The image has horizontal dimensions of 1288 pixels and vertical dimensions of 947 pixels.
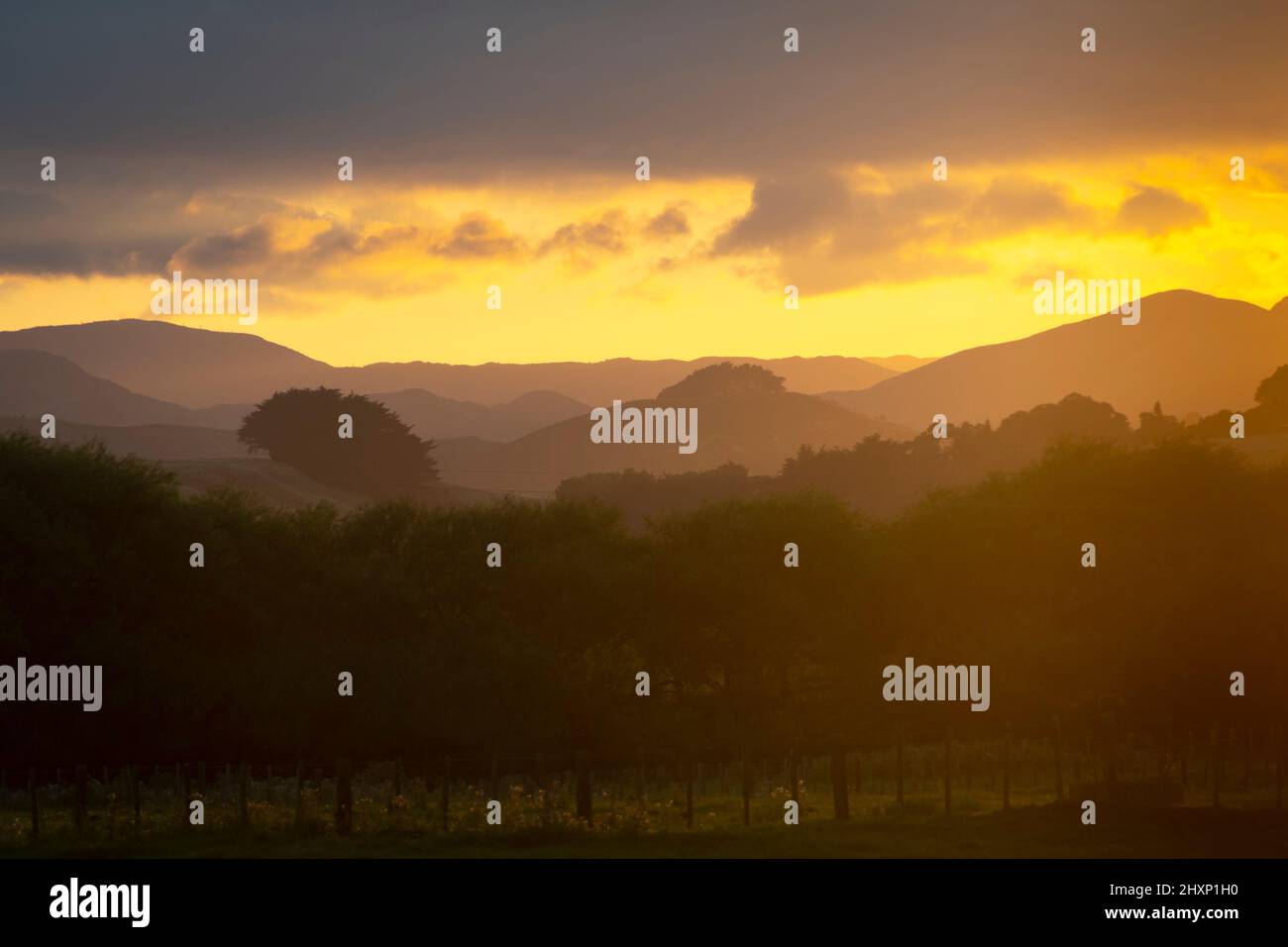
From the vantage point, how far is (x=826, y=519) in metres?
93.1

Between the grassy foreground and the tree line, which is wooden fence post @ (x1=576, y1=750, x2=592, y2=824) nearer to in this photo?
the grassy foreground

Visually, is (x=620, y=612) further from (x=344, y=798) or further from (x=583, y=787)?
(x=344, y=798)

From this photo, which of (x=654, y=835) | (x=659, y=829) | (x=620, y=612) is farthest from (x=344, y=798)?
(x=620, y=612)

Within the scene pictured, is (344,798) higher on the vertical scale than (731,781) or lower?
higher

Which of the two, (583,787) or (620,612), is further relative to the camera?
(620,612)

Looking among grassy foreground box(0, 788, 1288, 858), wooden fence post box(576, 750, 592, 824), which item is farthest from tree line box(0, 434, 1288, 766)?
wooden fence post box(576, 750, 592, 824)

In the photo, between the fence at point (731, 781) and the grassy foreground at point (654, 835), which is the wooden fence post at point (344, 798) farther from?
the grassy foreground at point (654, 835)

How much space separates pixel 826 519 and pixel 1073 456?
19.9 metres

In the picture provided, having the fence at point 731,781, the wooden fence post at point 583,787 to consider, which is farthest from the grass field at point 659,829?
the wooden fence post at point 583,787

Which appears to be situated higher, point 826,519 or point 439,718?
point 826,519
